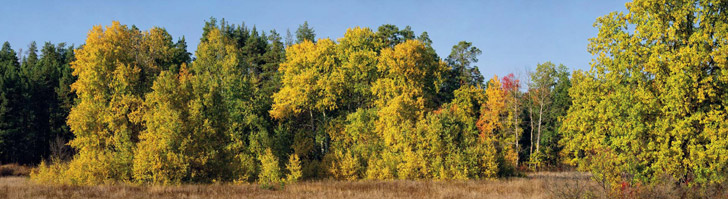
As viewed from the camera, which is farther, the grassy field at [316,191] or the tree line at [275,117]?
the tree line at [275,117]

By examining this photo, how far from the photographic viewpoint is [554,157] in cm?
6309

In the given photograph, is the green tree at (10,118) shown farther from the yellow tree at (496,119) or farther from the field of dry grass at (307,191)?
the yellow tree at (496,119)

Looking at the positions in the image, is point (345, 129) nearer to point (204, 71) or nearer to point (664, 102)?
point (204, 71)

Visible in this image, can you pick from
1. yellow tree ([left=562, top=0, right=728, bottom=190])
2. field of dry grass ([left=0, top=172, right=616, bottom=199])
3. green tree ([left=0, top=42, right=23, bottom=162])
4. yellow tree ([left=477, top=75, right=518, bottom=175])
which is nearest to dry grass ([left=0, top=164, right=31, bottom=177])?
green tree ([left=0, top=42, right=23, bottom=162])

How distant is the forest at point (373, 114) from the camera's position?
22203 millimetres

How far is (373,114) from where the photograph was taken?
Result: 137ft

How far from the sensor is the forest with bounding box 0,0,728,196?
874 inches

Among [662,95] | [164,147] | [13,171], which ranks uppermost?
[662,95]

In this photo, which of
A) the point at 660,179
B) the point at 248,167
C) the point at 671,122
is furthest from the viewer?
the point at 248,167

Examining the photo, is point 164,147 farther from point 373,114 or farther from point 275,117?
point 373,114

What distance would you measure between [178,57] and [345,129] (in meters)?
22.5

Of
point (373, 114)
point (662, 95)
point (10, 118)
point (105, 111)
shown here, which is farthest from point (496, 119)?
point (10, 118)

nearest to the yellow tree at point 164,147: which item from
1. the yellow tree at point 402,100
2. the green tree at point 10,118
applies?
the yellow tree at point 402,100

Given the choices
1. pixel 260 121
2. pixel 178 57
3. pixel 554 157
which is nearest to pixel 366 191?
pixel 260 121
